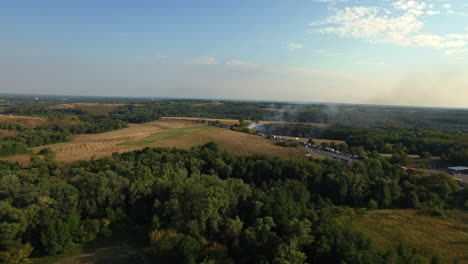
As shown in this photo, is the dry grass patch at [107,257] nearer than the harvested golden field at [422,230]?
Yes

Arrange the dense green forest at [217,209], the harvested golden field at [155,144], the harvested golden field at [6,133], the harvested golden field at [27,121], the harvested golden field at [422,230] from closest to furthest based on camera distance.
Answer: the dense green forest at [217,209], the harvested golden field at [422,230], the harvested golden field at [155,144], the harvested golden field at [6,133], the harvested golden field at [27,121]

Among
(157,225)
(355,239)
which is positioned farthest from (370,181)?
(157,225)

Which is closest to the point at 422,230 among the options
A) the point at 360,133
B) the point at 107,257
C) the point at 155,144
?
the point at 107,257

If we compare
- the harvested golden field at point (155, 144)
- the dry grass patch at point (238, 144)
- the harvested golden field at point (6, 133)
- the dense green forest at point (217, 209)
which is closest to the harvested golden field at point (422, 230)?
the dense green forest at point (217, 209)

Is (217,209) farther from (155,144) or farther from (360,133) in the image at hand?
(360,133)

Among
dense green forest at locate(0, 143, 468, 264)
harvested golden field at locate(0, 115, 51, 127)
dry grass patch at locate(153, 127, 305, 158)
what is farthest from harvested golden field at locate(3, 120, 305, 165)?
harvested golden field at locate(0, 115, 51, 127)

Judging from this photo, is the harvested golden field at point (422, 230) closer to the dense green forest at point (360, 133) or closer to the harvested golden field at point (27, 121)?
the dense green forest at point (360, 133)

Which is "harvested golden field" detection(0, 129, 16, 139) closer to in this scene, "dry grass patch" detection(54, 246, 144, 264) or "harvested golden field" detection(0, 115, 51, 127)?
"harvested golden field" detection(0, 115, 51, 127)
